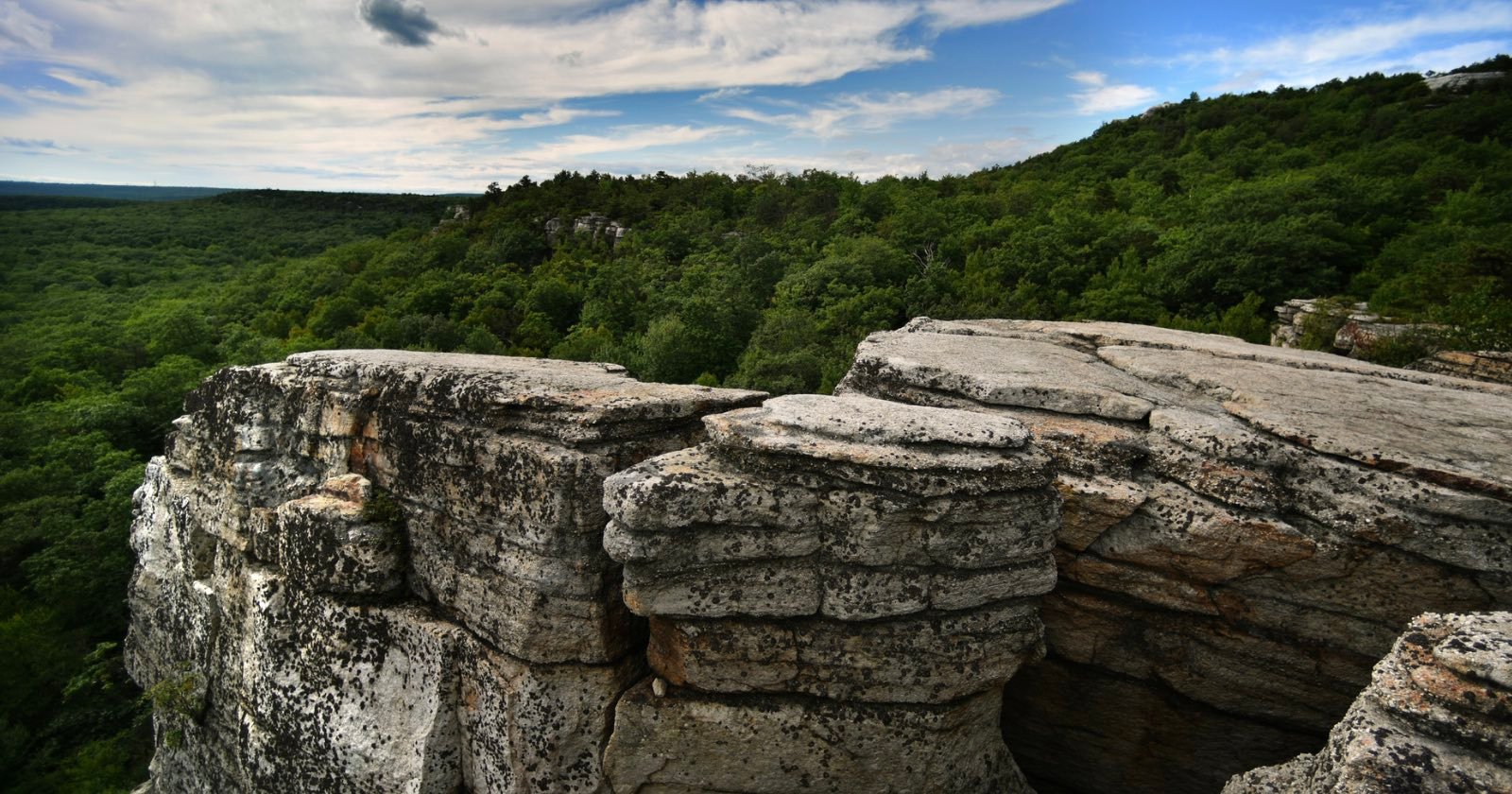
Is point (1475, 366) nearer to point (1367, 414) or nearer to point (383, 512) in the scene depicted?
point (1367, 414)

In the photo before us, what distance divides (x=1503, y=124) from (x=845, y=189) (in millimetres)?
40782

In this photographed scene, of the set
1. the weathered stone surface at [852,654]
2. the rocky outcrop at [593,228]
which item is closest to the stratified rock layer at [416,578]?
the weathered stone surface at [852,654]

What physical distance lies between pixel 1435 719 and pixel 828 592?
12.2 ft

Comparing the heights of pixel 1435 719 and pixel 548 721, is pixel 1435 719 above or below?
above

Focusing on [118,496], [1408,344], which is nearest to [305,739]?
[1408,344]

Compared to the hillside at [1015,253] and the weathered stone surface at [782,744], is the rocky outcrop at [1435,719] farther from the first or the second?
the hillside at [1015,253]

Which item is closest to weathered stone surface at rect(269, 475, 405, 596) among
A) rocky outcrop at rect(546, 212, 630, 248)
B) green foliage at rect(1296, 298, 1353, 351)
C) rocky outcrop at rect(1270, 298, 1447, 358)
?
rocky outcrop at rect(1270, 298, 1447, 358)

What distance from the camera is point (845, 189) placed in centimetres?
6266

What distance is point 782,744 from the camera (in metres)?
6.20

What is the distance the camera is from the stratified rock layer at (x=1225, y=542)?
5898 millimetres

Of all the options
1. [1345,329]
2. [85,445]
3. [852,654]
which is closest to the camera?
[852,654]

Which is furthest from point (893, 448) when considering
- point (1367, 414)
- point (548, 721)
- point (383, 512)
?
point (383, 512)

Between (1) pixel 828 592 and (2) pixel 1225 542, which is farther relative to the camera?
(2) pixel 1225 542

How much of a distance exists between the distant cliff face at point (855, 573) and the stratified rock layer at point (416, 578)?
1.5 inches
